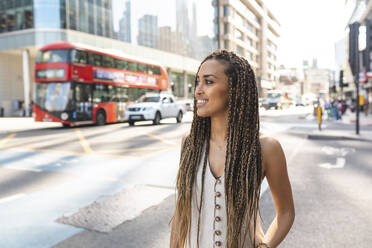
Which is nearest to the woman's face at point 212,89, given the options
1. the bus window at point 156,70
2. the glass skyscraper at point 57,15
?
the bus window at point 156,70

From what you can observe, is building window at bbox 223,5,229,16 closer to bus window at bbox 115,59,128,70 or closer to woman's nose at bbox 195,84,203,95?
bus window at bbox 115,59,128,70

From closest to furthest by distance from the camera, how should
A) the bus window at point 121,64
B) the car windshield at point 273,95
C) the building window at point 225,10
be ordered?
the bus window at point 121,64 → the car windshield at point 273,95 → the building window at point 225,10

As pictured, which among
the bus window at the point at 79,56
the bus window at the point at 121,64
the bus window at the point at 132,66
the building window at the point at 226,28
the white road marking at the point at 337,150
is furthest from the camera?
the building window at the point at 226,28

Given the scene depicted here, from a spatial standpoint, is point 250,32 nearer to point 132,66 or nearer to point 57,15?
point 57,15

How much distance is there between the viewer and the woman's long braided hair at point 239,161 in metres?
1.38

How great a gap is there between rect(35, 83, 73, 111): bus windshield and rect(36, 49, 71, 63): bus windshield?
1109mm

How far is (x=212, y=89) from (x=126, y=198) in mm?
3464

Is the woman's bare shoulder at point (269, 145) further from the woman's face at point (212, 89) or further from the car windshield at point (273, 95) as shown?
the car windshield at point (273, 95)

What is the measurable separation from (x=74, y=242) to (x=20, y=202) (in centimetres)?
167

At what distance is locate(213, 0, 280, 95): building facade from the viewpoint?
57.9 meters

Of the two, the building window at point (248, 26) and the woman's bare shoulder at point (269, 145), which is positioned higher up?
the building window at point (248, 26)

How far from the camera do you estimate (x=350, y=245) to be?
3.08 meters

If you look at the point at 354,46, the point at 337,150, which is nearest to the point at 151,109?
the point at 354,46

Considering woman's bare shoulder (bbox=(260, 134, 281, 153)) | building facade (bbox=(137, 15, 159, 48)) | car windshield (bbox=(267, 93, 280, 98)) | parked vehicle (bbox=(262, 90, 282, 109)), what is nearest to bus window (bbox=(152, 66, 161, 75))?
building facade (bbox=(137, 15, 159, 48))
